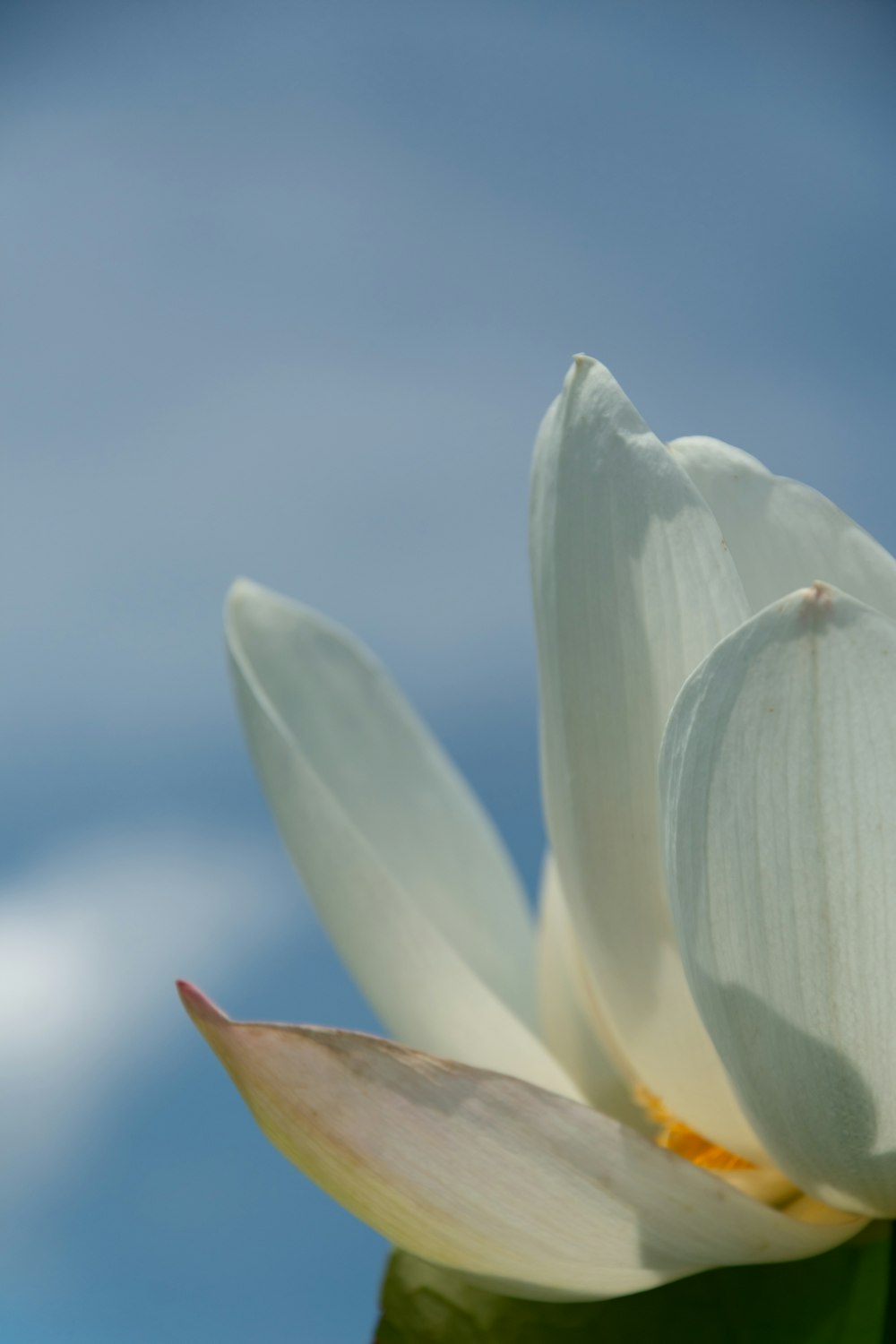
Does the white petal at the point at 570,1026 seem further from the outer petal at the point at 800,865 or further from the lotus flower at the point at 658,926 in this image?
the outer petal at the point at 800,865

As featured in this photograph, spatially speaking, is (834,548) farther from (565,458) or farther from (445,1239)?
(445,1239)

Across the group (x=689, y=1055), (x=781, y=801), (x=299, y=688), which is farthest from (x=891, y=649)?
(x=299, y=688)

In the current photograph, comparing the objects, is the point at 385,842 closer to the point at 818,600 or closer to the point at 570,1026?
the point at 570,1026

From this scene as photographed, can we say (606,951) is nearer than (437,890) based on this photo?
Yes

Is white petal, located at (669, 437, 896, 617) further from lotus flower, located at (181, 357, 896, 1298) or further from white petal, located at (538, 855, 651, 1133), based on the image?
white petal, located at (538, 855, 651, 1133)

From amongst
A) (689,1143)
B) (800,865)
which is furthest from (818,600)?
(689,1143)

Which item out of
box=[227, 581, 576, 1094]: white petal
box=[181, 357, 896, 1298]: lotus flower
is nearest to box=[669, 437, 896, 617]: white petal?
box=[181, 357, 896, 1298]: lotus flower

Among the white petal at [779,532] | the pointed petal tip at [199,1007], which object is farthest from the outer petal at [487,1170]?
the white petal at [779,532]

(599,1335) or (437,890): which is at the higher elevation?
(437,890)
